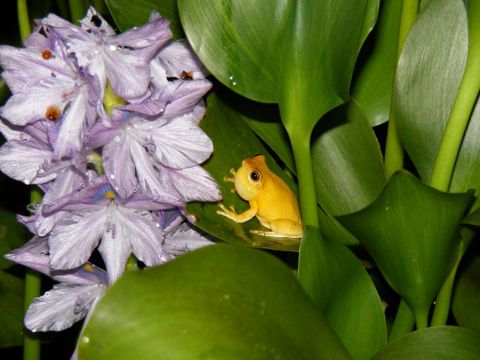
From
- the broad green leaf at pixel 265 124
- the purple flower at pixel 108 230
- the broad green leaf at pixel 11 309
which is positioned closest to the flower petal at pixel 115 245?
the purple flower at pixel 108 230

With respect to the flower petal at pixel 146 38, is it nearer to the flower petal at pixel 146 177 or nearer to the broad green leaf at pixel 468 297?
the flower petal at pixel 146 177

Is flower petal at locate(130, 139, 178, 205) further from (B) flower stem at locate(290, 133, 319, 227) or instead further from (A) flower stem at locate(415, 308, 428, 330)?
(A) flower stem at locate(415, 308, 428, 330)

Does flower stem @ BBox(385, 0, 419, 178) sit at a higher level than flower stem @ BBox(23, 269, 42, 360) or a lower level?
higher

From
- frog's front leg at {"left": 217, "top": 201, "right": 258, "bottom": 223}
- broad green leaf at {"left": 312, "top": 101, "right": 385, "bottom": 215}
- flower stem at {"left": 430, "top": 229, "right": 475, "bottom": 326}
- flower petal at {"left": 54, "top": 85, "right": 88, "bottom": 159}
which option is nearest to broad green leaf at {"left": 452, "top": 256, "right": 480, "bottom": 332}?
flower stem at {"left": 430, "top": 229, "right": 475, "bottom": 326}

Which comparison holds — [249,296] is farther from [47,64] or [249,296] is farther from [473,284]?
[473,284]

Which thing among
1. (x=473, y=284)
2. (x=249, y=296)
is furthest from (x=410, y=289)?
(x=249, y=296)

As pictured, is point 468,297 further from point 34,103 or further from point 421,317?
point 34,103
